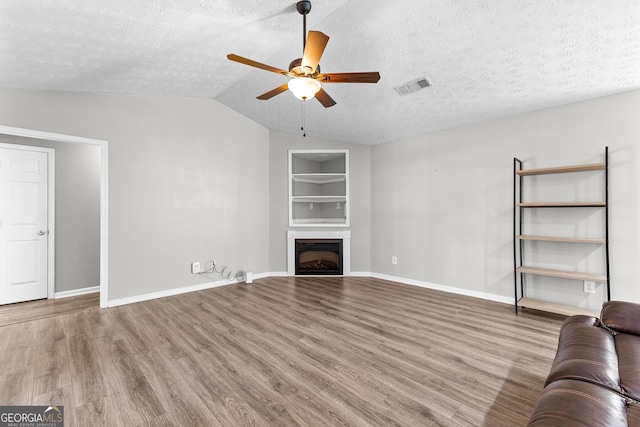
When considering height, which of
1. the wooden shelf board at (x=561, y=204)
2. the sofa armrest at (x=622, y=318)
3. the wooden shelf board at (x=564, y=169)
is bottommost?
the sofa armrest at (x=622, y=318)

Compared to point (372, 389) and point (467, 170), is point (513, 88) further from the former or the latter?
point (372, 389)

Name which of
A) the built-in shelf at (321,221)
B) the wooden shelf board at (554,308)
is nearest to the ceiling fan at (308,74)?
the wooden shelf board at (554,308)

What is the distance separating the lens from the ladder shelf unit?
2.88m

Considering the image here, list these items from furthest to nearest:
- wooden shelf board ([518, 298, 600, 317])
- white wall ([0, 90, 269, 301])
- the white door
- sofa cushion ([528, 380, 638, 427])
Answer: the white door → white wall ([0, 90, 269, 301]) → wooden shelf board ([518, 298, 600, 317]) → sofa cushion ([528, 380, 638, 427])

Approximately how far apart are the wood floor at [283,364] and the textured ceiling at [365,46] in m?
2.51

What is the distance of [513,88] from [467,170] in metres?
1.27

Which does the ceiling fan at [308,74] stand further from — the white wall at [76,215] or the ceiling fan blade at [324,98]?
the white wall at [76,215]

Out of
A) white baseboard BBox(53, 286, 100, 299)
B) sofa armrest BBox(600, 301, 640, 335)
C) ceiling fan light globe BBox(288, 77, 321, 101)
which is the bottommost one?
white baseboard BBox(53, 286, 100, 299)

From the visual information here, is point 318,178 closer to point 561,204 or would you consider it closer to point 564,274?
point 561,204

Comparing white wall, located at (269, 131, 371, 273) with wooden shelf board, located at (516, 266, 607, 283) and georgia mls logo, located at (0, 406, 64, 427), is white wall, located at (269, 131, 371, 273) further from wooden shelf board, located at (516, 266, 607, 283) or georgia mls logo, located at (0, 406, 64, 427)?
georgia mls logo, located at (0, 406, 64, 427)

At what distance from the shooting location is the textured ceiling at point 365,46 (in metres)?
2.09

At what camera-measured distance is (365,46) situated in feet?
8.58

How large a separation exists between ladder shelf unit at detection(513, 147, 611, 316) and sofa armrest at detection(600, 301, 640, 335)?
4.83 ft

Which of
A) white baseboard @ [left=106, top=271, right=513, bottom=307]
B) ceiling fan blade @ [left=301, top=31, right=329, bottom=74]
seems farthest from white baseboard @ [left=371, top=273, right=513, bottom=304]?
ceiling fan blade @ [left=301, top=31, right=329, bottom=74]
